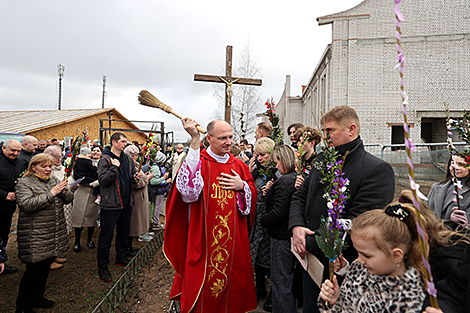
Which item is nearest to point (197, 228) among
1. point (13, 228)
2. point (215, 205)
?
point (215, 205)

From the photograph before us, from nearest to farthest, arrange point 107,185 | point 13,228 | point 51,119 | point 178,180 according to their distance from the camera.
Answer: point 178,180 → point 107,185 → point 13,228 → point 51,119

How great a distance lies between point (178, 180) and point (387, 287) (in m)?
1.94

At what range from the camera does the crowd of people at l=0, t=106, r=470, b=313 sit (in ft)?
4.70

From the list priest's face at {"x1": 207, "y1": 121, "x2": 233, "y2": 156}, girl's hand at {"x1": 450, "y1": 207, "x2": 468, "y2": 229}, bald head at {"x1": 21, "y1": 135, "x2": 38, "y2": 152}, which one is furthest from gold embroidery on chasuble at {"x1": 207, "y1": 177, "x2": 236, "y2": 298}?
bald head at {"x1": 21, "y1": 135, "x2": 38, "y2": 152}

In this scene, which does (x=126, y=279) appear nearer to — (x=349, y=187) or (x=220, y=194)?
(x=220, y=194)

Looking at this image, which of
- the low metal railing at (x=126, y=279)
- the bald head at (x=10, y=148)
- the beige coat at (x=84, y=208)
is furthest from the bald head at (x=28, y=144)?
the low metal railing at (x=126, y=279)

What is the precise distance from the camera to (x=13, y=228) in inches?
280

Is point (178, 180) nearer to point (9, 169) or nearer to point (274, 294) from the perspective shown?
point (274, 294)

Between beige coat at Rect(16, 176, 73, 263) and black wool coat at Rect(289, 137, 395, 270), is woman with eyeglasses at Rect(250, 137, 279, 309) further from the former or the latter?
beige coat at Rect(16, 176, 73, 263)

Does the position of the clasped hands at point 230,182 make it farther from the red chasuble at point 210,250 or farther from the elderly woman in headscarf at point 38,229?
the elderly woman in headscarf at point 38,229

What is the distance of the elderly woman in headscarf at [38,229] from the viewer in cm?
324

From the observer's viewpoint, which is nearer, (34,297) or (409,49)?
(34,297)

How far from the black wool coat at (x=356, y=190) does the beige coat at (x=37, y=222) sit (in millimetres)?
3005

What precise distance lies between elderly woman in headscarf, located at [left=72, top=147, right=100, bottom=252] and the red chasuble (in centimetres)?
324
